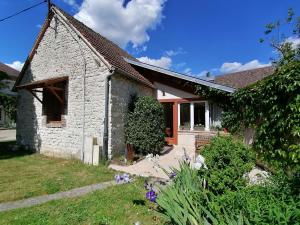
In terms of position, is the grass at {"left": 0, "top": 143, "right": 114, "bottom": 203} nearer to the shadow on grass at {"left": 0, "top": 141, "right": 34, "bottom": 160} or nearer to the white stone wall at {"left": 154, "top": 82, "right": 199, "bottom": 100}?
the shadow on grass at {"left": 0, "top": 141, "right": 34, "bottom": 160}

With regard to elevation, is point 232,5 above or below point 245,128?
above

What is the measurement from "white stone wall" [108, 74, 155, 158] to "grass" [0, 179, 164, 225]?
4042mm

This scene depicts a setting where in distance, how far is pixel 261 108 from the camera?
798 cm

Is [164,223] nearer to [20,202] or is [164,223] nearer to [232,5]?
[20,202]

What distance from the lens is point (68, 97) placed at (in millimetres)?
10586

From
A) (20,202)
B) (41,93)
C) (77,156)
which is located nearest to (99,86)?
(77,156)

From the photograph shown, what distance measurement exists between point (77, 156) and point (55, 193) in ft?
13.7

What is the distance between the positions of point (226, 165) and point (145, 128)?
6.17 meters

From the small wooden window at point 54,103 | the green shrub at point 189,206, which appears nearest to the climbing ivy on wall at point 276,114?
the green shrub at point 189,206

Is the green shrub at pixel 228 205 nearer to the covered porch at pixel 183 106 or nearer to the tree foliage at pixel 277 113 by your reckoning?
the tree foliage at pixel 277 113

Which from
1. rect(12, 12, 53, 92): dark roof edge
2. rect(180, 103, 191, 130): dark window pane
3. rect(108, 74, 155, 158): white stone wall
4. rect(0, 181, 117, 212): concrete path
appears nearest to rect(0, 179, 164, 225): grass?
rect(0, 181, 117, 212): concrete path

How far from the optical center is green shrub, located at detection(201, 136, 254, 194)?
3787 mm

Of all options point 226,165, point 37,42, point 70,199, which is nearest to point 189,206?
point 226,165

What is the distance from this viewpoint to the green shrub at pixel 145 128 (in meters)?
9.92
